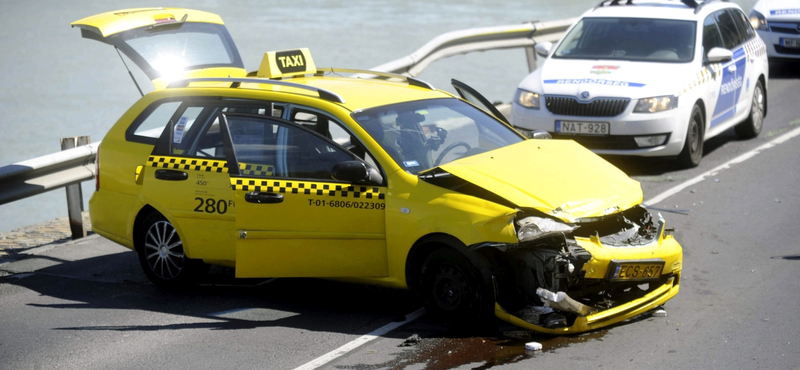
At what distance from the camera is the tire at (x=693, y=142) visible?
1027cm

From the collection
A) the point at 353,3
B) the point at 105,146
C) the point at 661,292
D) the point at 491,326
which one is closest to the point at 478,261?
the point at 491,326

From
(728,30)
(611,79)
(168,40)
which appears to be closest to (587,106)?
(611,79)

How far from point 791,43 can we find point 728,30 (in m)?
5.41

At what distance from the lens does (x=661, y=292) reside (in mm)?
5926

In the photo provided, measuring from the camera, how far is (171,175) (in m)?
6.73

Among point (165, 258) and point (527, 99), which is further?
point (527, 99)

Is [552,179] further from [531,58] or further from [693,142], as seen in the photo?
[531,58]

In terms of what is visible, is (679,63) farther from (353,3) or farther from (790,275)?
(353,3)

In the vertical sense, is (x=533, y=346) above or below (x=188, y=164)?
below

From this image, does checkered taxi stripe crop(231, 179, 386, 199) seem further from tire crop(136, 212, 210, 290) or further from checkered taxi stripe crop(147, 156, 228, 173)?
tire crop(136, 212, 210, 290)

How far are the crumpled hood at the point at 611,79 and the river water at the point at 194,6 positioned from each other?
19.0ft

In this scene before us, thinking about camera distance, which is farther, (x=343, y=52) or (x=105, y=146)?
(x=343, y=52)

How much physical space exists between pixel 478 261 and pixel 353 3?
2693 cm

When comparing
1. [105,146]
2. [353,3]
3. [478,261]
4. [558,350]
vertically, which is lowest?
[558,350]
